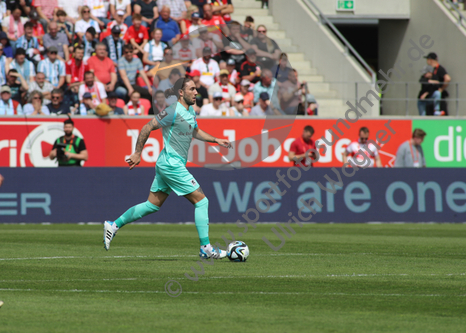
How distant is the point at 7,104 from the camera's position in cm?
2009

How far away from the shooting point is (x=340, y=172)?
18938 millimetres

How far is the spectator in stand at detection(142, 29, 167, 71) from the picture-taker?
2133 centimetres

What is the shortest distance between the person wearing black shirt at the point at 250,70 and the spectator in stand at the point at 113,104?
3.64 metres

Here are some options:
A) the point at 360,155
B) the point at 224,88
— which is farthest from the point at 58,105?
the point at 360,155

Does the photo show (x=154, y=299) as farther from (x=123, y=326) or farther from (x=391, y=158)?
(x=391, y=158)

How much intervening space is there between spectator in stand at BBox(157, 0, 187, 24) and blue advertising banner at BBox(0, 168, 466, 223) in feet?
21.3

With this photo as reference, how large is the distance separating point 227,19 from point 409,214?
9067 mm

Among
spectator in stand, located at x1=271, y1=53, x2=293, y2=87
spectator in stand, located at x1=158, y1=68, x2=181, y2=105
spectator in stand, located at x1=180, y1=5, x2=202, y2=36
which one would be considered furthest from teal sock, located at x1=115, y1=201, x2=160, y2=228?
spectator in stand, located at x1=180, y1=5, x2=202, y2=36

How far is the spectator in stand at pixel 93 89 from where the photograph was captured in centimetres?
2023

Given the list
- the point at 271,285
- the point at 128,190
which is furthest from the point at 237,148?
the point at 271,285

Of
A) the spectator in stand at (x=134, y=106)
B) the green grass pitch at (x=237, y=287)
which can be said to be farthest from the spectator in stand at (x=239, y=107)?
the green grass pitch at (x=237, y=287)

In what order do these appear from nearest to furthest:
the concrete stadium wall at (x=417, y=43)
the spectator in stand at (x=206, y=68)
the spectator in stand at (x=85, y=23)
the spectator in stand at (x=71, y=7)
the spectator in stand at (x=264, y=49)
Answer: the spectator in stand at (x=206, y=68)
the spectator in stand at (x=85, y=23)
the spectator in stand at (x=264, y=49)
the spectator in stand at (x=71, y=7)
the concrete stadium wall at (x=417, y=43)

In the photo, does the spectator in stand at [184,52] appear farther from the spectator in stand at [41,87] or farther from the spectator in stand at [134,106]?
the spectator in stand at [41,87]

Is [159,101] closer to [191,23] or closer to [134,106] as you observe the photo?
[134,106]
